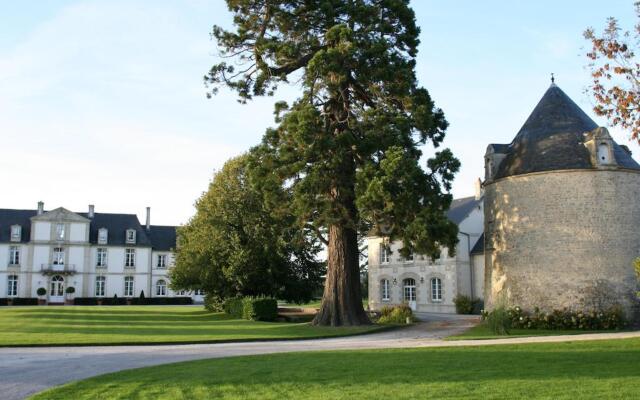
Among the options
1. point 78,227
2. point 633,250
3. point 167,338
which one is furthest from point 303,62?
point 78,227

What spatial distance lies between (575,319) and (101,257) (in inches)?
1844

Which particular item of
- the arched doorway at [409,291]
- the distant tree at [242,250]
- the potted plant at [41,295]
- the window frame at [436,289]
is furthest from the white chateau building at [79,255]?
the window frame at [436,289]

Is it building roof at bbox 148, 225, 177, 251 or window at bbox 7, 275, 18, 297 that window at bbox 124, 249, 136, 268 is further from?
window at bbox 7, 275, 18, 297

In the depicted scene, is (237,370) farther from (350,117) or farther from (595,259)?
(595,259)

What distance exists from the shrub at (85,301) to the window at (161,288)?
19.9ft

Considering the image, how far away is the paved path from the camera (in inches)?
403

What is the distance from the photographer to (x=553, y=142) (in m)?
23.4

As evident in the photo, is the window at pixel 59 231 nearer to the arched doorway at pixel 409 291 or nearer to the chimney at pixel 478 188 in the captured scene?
the arched doorway at pixel 409 291

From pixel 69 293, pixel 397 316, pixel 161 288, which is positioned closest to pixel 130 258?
pixel 161 288

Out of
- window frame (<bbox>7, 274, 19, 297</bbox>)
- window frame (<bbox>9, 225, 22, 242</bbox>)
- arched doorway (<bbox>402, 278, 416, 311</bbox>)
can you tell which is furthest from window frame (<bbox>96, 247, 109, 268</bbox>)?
arched doorway (<bbox>402, 278, 416, 311</bbox>)

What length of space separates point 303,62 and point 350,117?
320 cm

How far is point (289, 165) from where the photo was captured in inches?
869

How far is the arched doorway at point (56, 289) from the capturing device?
177ft

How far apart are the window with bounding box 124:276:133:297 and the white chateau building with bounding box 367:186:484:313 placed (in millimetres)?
27462
